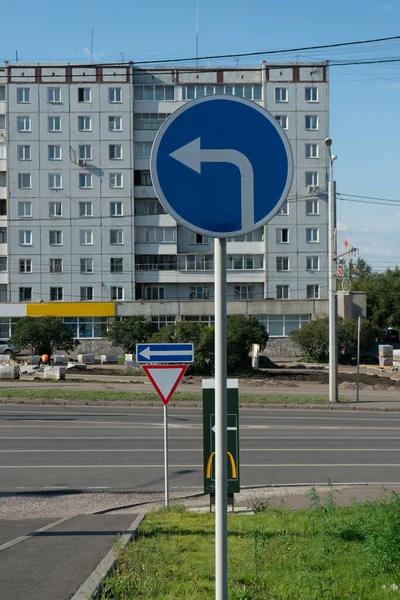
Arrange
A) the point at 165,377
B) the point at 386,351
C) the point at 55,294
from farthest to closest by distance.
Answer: the point at 55,294
the point at 386,351
the point at 165,377

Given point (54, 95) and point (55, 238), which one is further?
point (55, 238)

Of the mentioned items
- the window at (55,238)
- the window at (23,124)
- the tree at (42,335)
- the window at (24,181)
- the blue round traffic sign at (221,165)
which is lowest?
the tree at (42,335)

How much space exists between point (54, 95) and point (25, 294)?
17684mm

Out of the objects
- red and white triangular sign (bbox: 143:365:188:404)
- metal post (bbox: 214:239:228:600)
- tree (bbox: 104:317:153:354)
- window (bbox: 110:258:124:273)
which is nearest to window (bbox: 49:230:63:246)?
window (bbox: 110:258:124:273)

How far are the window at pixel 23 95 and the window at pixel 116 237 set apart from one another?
1366 centimetres

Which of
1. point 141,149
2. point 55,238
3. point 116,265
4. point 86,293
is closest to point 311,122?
point 141,149

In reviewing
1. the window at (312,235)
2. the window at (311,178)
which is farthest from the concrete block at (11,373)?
the window at (311,178)

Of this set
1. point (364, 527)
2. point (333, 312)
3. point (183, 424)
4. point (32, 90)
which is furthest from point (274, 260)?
point (364, 527)

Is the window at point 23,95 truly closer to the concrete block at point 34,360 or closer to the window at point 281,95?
the window at point 281,95

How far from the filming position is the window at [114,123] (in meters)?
68.5

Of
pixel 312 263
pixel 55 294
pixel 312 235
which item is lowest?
pixel 55 294

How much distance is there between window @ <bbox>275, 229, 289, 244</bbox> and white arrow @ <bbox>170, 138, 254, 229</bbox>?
218 feet

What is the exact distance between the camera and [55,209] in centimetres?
6825

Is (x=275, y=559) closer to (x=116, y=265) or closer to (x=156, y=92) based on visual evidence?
(x=116, y=265)
